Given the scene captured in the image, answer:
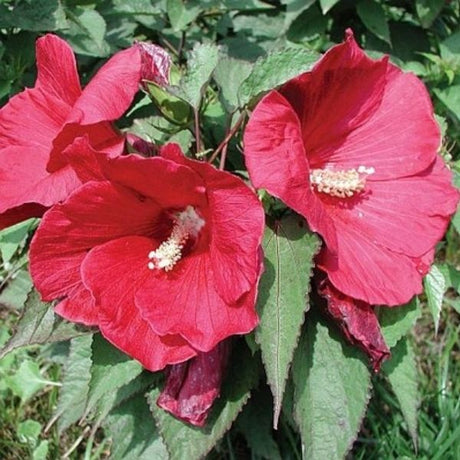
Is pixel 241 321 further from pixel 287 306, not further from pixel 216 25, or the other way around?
pixel 216 25

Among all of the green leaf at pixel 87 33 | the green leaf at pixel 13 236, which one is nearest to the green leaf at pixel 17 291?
the green leaf at pixel 13 236

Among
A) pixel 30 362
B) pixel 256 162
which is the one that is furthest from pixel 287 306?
pixel 30 362

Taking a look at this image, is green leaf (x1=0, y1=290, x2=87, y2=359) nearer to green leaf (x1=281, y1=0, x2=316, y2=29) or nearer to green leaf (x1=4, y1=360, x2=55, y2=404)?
green leaf (x1=4, y1=360, x2=55, y2=404)

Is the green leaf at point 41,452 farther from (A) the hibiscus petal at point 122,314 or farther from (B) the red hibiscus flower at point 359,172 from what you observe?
(B) the red hibiscus flower at point 359,172

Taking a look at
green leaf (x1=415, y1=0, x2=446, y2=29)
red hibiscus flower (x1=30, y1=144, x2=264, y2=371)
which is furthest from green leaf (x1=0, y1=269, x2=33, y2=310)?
green leaf (x1=415, y1=0, x2=446, y2=29)

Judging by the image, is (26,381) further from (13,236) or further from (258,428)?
(258,428)

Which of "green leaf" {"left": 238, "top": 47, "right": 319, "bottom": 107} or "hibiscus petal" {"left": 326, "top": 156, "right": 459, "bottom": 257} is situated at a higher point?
"green leaf" {"left": 238, "top": 47, "right": 319, "bottom": 107}

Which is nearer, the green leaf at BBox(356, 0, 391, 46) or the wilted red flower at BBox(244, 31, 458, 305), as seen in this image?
the wilted red flower at BBox(244, 31, 458, 305)
